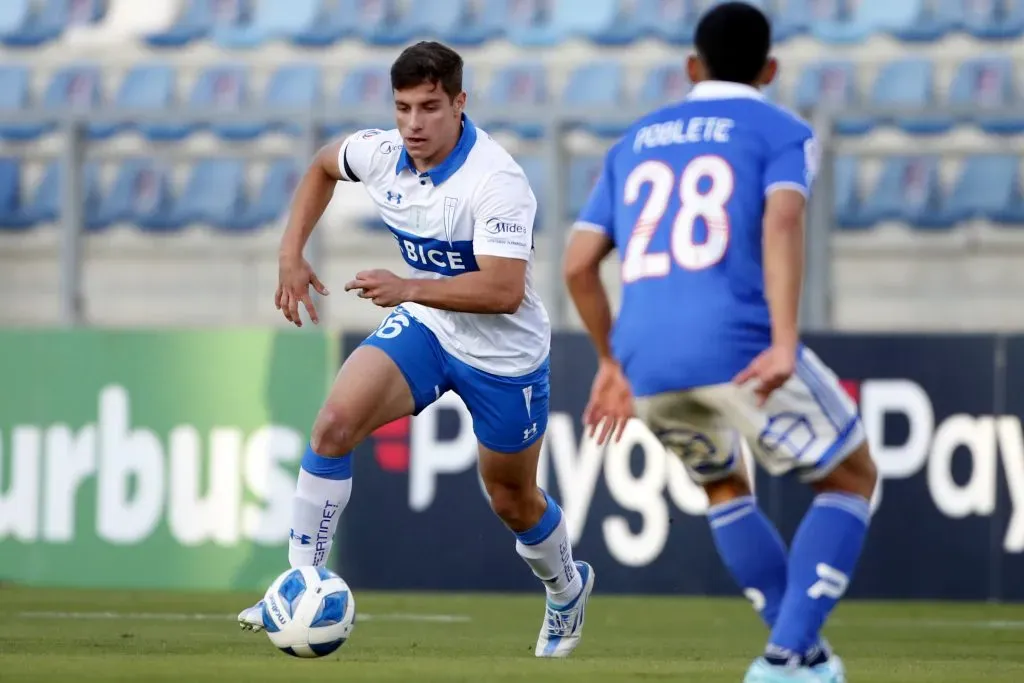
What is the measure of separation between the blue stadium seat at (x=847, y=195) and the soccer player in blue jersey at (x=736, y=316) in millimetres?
6016

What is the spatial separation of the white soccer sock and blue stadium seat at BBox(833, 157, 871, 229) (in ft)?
15.0

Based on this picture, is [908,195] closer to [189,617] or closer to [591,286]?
[189,617]

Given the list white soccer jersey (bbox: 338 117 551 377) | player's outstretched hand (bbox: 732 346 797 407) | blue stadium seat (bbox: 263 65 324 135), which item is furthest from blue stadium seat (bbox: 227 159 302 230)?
player's outstretched hand (bbox: 732 346 797 407)

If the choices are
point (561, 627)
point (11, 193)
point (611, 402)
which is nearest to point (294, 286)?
point (561, 627)

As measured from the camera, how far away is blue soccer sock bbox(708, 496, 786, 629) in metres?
4.63

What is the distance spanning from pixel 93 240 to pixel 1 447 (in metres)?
1.47

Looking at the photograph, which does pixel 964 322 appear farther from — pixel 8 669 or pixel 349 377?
pixel 8 669

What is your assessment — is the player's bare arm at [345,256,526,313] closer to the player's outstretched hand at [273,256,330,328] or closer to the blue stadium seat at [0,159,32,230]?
the player's outstretched hand at [273,256,330,328]

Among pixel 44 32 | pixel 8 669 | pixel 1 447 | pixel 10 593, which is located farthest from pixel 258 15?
pixel 8 669

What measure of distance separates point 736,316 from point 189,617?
451 centimetres

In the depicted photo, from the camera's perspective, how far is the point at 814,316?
33.7ft

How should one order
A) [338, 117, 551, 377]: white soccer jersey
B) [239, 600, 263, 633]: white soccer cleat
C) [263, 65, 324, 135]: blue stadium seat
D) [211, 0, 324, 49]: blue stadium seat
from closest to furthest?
[239, 600, 263, 633]: white soccer cleat
[338, 117, 551, 377]: white soccer jersey
[263, 65, 324, 135]: blue stadium seat
[211, 0, 324, 49]: blue stadium seat

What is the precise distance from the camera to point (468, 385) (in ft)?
20.4

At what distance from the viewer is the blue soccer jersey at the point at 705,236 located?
445 centimetres
